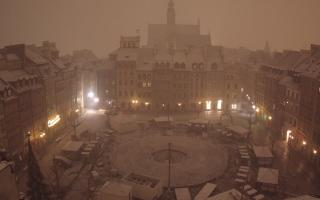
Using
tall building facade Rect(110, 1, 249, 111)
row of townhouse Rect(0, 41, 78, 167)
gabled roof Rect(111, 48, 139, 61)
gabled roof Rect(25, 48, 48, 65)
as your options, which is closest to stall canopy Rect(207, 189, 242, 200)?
row of townhouse Rect(0, 41, 78, 167)

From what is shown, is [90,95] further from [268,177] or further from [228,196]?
[228,196]

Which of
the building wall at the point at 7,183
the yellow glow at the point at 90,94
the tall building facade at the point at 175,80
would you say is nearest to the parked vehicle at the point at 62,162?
the building wall at the point at 7,183

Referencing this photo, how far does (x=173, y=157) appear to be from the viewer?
189 feet

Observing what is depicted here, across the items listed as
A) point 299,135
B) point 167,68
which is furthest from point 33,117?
point 299,135

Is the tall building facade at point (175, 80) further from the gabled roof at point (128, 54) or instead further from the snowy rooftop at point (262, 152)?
the snowy rooftop at point (262, 152)

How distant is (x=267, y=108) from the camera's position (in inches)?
3022

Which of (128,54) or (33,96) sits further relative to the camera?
(128,54)

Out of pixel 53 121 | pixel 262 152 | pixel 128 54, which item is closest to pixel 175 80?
pixel 128 54

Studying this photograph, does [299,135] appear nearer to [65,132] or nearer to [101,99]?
[65,132]

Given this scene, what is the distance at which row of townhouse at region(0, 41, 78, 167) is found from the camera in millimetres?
50697

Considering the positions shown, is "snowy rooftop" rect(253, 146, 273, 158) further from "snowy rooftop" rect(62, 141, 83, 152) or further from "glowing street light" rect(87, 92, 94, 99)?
"glowing street light" rect(87, 92, 94, 99)

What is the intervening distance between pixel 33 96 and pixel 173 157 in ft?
99.9

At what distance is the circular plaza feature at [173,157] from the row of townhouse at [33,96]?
1616 centimetres

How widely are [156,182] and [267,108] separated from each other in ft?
147
